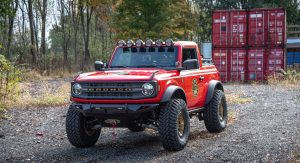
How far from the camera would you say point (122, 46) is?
9.58 m

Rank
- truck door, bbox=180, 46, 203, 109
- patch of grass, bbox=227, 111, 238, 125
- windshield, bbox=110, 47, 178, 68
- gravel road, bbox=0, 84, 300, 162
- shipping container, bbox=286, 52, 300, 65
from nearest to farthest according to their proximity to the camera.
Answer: gravel road, bbox=0, 84, 300, 162
truck door, bbox=180, 46, 203, 109
windshield, bbox=110, 47, 178, 68
patch of grass, bbox=227, 111, 238, 125
shipping container, bbox=286, 52, 300, 65

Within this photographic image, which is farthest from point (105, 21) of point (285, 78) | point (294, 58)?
point (285, 78)

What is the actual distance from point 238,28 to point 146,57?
49.2ft

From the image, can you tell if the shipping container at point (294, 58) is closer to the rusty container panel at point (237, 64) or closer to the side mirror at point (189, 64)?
the rusty container panel at point (237, 64)

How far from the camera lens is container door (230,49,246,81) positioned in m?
23.7

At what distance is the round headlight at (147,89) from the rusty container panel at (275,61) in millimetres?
16488

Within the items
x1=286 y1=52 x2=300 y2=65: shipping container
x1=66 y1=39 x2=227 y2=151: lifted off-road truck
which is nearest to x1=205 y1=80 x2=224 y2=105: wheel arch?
x1=66 y1=39 x2=227 y2=151: lifted off-road truck

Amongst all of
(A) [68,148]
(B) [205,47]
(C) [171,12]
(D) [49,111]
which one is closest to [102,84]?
(A) [68,148]

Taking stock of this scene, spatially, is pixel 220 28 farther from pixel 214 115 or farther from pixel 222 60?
pixel 214 115

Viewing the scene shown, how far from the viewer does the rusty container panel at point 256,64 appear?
23.4 metres

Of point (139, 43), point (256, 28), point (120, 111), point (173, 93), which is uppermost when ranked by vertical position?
point (256, 28)

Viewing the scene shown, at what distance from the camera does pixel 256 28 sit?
2317 cm

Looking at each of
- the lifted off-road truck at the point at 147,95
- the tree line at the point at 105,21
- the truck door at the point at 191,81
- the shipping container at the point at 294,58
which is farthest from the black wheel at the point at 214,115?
the shipping container at the point at 294,58

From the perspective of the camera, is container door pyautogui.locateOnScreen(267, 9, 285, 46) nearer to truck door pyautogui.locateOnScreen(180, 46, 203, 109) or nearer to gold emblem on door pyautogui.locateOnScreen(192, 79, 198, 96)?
truck door pyautogui.locateOnScreen(180, 46, 203, 109)
